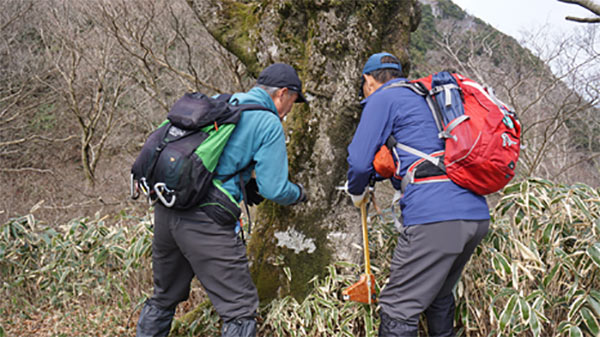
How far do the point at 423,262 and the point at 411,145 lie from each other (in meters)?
0.59

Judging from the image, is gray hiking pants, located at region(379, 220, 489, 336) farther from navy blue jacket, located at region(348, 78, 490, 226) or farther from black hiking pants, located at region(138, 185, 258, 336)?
black hiking pants, located at region(138, 185, 258, 336)

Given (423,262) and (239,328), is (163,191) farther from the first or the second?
(423,262)

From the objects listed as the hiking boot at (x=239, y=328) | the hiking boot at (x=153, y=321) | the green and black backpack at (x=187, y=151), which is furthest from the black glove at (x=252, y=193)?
the hiking boot at (x=153, y=321)

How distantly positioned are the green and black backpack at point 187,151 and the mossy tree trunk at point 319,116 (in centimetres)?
94

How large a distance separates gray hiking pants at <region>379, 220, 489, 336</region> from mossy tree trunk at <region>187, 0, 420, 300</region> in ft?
2.89

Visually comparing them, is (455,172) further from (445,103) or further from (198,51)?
(198,51)

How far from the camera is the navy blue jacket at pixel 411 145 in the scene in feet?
7.16

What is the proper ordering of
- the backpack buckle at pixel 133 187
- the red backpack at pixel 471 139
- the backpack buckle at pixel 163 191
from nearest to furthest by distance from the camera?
1. the red backpack at pixel 471 139
2. the backpack buckle at pixel 163 191
3. the backpack buckle at pixel 133 187

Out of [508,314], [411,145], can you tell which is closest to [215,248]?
[411,145]

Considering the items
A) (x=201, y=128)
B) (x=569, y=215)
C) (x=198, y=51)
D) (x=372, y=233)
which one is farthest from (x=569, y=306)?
(x=198, y=51)

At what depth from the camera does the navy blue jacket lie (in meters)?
2.18

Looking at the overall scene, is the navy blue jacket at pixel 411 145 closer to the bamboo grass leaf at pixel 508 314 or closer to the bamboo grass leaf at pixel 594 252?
the bamboo grass leaf at pixel 508 314

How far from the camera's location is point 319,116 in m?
3.14

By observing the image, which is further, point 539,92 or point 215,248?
point 539,92
